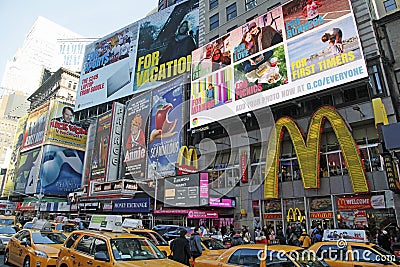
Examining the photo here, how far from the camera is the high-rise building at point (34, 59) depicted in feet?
388

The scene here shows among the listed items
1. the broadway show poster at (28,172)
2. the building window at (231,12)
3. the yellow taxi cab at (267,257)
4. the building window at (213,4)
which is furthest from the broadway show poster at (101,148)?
the yellow taxi cab at (267,257)

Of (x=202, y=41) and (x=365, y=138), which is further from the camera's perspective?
(x=202, y=41)

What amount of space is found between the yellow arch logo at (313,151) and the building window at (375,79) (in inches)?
115

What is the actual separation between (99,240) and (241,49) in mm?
24794

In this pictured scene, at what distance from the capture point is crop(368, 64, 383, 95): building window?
816 inches

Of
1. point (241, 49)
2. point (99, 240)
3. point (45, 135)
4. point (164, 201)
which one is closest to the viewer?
point (99, 240)

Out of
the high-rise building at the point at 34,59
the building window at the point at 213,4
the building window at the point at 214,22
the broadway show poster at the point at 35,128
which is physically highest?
the high-rise building at the point at 34,59

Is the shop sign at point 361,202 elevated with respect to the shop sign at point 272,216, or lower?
elevated

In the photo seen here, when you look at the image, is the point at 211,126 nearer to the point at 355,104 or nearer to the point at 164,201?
the point at 164,201

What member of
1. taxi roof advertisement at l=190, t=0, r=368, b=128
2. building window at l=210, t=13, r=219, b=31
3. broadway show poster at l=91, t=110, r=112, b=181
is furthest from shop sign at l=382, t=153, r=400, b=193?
broadway show poster at l=91, t=110, r=112, b=181

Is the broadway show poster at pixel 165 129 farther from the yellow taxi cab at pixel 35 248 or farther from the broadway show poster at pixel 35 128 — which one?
the broadway show poster at pixel 35 128

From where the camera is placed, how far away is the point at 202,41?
125 ft

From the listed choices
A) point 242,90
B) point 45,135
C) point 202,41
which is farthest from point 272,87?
point 45,135

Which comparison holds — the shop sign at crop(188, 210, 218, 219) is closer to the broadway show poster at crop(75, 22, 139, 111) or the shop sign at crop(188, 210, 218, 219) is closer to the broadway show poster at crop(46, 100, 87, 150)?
the broadway show poster at crop(75, 22, 139, 111)
